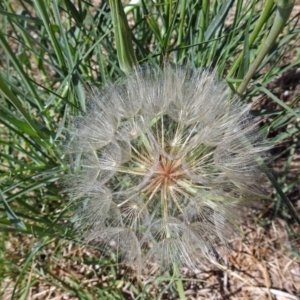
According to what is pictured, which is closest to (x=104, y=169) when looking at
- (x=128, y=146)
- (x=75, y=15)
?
(x=128, y=146)

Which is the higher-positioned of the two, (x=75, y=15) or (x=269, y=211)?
(x=75, y=15)

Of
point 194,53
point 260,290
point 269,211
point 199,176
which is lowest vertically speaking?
point 260,290

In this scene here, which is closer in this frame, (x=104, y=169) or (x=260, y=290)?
(x=104, y=169)

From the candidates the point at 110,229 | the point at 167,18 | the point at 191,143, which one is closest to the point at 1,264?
the point at 110,229

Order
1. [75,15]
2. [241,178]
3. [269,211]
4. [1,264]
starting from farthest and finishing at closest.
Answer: [269,211] < [1,264] < [75,15] < [241,178]

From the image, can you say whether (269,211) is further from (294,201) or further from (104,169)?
(104,169)

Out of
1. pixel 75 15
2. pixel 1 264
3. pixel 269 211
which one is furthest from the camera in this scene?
pixel 269 211
